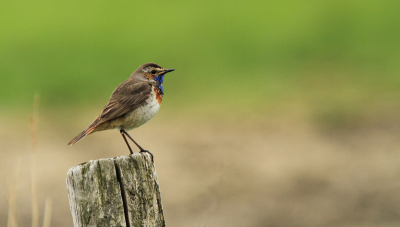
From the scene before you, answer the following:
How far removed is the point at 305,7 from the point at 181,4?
11.1 ft

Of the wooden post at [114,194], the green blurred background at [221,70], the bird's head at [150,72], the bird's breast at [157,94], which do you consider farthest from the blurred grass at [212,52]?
the wooden post at [114,194]

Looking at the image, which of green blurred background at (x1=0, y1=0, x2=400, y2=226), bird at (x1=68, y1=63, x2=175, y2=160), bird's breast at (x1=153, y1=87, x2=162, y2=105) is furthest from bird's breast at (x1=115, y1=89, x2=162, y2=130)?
green blurred background at (x1=0, y1=0, x2=400, y2=226)

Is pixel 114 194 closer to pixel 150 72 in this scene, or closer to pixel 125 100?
pixel 125 100

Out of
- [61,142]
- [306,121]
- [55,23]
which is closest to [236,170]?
[306,121]

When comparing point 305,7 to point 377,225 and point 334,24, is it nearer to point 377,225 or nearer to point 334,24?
point 334,24

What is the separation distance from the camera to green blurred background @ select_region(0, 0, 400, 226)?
453 inches

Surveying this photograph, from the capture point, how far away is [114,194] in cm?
374

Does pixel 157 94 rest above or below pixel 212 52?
below

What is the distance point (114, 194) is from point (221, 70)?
425 inches

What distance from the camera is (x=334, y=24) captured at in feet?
50.3

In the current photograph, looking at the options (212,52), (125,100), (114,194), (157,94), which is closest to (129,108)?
(125,100)

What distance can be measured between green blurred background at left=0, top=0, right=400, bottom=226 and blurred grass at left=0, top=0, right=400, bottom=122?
1.1 inches

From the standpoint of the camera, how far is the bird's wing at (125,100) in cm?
582

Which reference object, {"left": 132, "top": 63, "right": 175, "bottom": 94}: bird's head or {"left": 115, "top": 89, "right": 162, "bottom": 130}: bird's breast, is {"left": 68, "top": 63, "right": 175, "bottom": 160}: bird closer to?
{"left": 115, "top": 89, "right": 162, "bottom": 130}: bird's breast
